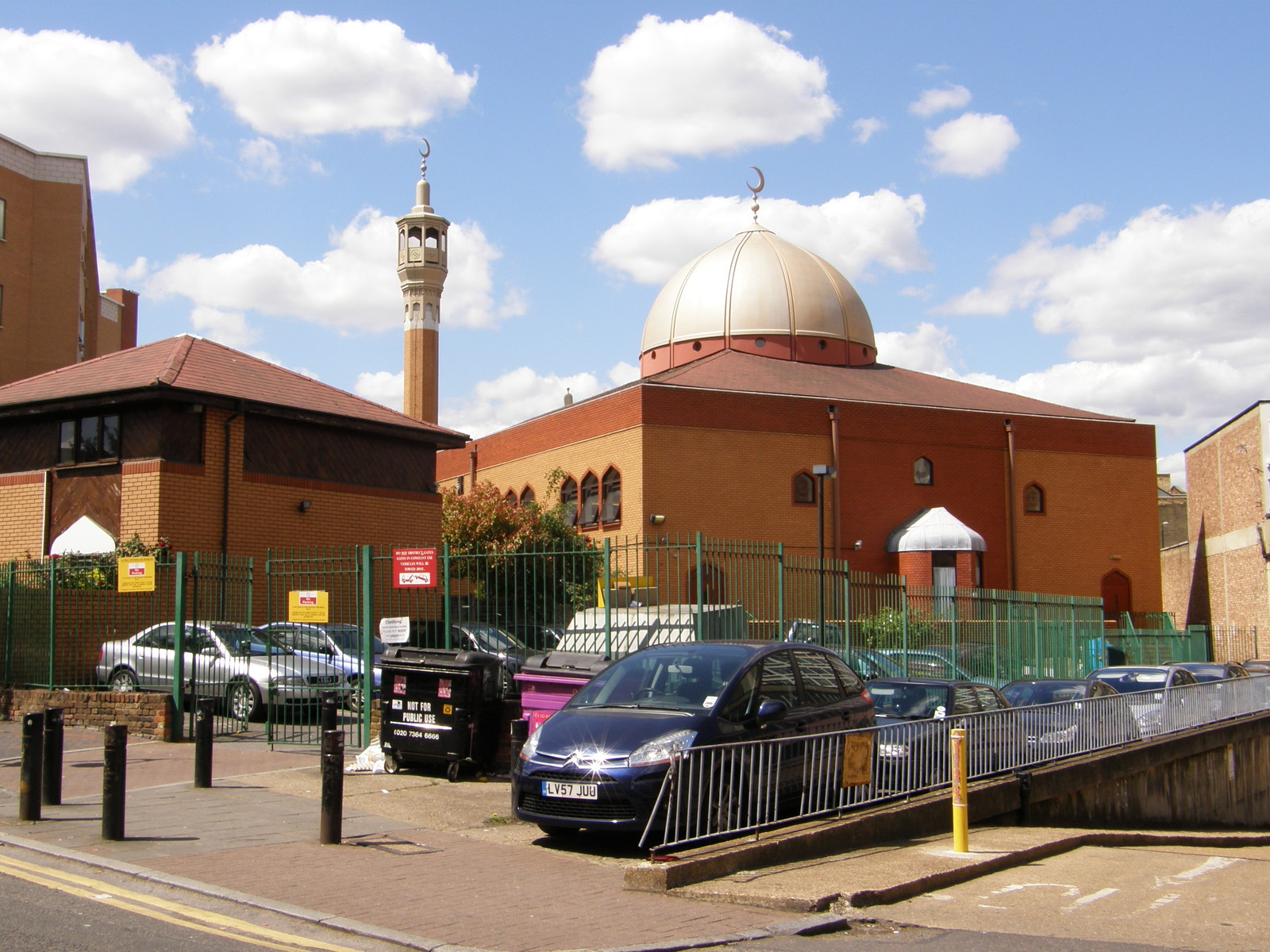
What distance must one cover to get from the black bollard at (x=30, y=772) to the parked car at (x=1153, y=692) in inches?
483

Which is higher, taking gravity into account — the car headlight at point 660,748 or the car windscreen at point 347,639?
the car windscreen at point 347,639

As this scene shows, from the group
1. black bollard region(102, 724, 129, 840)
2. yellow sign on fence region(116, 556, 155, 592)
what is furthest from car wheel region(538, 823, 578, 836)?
yellow sign on fence region(116, 556, 155, 592)

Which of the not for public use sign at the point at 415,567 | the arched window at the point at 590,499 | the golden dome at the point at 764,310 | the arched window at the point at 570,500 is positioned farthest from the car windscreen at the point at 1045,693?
the golden dome at the point at 764,310

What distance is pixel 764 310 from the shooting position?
43.8 metres

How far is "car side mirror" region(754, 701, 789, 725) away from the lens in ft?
29.9

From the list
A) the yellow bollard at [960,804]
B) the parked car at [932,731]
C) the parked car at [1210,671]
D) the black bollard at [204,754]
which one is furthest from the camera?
the parked car at [1210,671]

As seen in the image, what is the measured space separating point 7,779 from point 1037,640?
19.7 m

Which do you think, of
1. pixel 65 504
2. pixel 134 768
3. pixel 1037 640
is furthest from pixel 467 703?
pixel 1037 640

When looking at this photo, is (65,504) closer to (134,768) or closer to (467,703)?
(134,768)

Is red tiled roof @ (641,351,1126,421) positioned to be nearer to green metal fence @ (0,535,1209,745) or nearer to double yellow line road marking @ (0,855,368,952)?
green metal fence @ (0,535,1209,745)

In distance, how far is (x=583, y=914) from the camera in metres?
6.97

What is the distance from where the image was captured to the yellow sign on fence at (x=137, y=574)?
15641mm

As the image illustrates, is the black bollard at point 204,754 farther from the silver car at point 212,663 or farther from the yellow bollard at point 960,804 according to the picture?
the yellow bollard at point 960,804

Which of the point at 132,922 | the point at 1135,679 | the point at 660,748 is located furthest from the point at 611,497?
the point at 132,922
